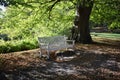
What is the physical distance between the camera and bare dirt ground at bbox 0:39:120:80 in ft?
27.0

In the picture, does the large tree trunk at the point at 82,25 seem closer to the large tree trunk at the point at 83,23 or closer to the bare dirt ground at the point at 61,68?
the large tree trunk at the point at 83,23

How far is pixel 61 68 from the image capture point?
9.45m

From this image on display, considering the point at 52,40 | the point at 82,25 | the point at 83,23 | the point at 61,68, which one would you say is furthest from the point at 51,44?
the point at 83,23

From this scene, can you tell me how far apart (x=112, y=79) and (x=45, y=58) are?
429 centimetres

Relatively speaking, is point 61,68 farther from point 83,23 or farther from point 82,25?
point 83,23

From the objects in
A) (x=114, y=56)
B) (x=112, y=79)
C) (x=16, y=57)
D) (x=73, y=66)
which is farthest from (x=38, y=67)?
(x=114, y=56)

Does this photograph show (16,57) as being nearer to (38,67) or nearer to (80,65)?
(38,67)

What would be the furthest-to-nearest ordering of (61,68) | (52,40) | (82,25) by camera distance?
(82,25) → (52,40) → (61,68)

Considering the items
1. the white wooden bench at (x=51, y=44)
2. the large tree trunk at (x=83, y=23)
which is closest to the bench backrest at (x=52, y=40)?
the white wooden bench at (x=51, y=44)

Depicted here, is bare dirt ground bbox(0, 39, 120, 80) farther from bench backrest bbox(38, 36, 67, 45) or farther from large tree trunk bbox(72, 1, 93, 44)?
large tree trunk bbox(72, 1, 93, 44)

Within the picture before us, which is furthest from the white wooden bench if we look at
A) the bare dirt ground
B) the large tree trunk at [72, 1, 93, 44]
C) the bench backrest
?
the large tree trunk at [72, 1, 93, 44]

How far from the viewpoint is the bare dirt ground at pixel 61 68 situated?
27.0 ft

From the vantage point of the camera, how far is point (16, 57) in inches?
459

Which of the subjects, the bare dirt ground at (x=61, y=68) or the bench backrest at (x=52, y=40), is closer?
the bare dirt ground at (x=61, y=68)
